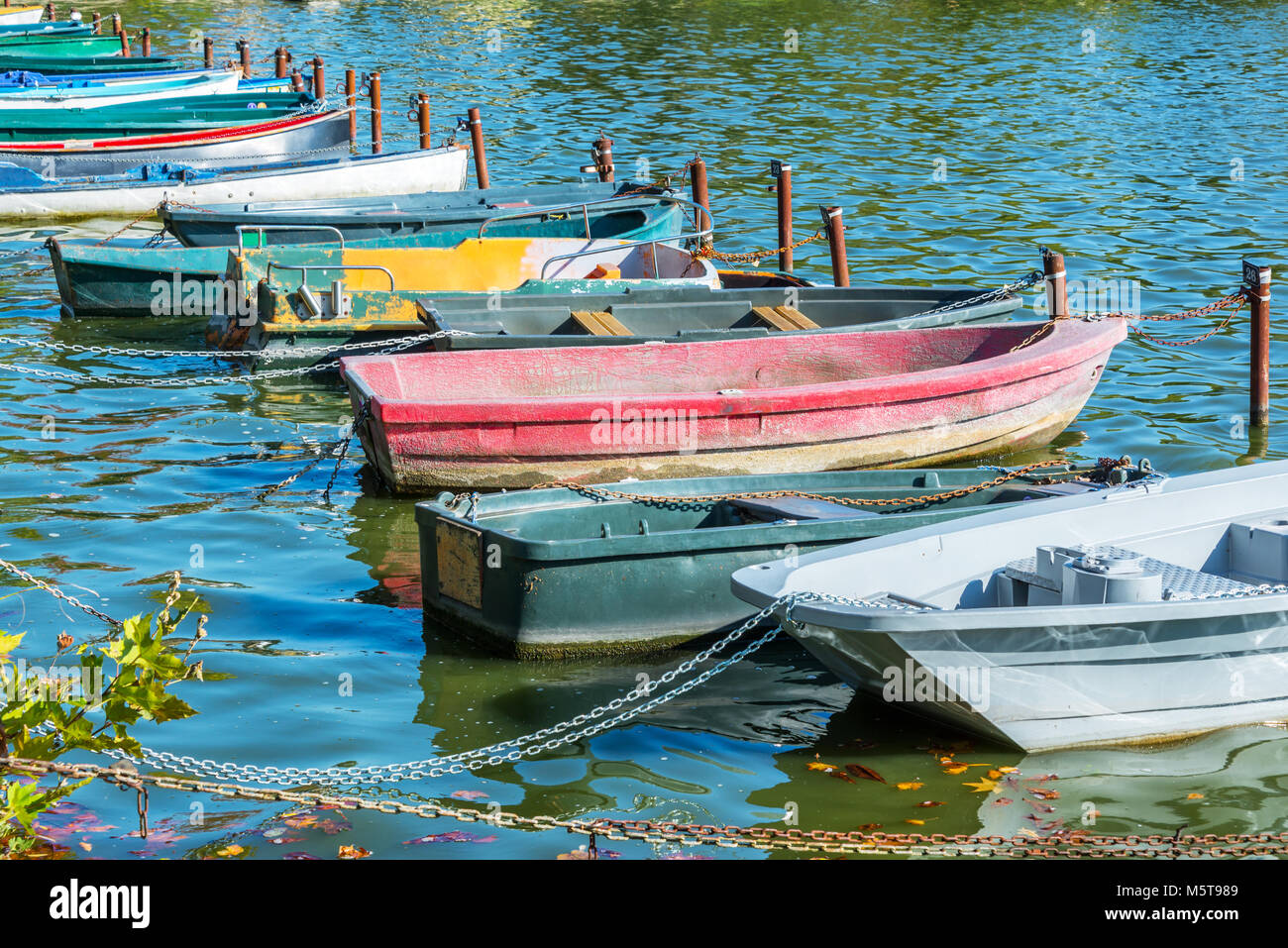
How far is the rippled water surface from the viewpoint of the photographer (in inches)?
268

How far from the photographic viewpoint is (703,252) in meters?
15.6

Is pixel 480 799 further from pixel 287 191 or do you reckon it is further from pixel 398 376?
pixel 287 191

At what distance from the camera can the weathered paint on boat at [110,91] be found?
24.7 meters

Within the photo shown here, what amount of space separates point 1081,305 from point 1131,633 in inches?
424

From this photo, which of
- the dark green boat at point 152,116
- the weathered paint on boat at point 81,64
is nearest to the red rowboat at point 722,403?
the dark green boat at point 152,116

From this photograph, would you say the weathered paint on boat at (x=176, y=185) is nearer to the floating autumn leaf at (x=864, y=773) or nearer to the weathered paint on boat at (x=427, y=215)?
the weathered paint on boat at (x=427, y=215)

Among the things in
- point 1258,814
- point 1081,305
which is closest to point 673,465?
point 1258,814

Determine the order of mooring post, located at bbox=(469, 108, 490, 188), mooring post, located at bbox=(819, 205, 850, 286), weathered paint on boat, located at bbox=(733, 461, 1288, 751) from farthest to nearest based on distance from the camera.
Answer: mooring post, located at bbox=(469, 108, 490, 188) → mooring post, located at bbox=(819, 205, 850, 286) → weathered paint on boat, located at bbox=(733, 461, 1288, 751)

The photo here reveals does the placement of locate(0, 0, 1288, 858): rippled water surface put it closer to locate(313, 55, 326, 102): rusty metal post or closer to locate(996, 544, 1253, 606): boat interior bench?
locate(996, 544, 1253, 606): boat interior bench

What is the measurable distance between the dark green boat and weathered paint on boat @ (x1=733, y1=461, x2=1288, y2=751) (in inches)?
718

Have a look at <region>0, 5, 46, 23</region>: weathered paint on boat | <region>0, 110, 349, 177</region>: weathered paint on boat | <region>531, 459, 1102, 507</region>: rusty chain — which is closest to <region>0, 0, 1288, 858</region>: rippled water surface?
<region>531, 459, 1102, 507</region>: rusty chain

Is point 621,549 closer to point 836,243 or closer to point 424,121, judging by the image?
point 836,243

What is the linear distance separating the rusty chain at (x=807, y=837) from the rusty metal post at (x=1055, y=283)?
6378 millimetres

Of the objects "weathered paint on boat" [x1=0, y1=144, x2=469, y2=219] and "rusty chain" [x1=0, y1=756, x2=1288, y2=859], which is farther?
"weathered paint on boat" [x1=0, y1=144, x2=469, y2=219]
